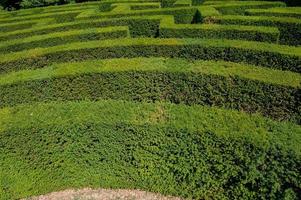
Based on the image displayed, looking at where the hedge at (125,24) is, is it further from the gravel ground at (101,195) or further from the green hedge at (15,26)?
the gravel ground at (101,195)

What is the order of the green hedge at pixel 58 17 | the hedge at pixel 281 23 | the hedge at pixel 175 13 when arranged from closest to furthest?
the hedge at pixel 281 23 < the hedge at pixel 175 13 < the green hedge at pixel 58 17

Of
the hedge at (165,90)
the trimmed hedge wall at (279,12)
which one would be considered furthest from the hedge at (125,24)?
the hedge at (165,90)

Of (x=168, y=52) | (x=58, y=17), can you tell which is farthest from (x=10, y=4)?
(x=168, y=52)

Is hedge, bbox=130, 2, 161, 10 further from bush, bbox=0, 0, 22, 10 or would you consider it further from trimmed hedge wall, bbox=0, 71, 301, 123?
bush, bbox=0, 0, 22, 10

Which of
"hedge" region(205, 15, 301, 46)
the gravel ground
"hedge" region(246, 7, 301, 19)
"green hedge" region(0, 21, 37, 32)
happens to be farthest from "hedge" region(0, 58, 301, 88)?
"green hedge" region(0, 21, 37, 32)

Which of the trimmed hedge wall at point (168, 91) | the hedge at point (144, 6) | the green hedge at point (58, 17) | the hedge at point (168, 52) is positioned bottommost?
the trimmed hedge wall at point (168, 91)

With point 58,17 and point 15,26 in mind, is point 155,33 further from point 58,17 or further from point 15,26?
point 15,26
